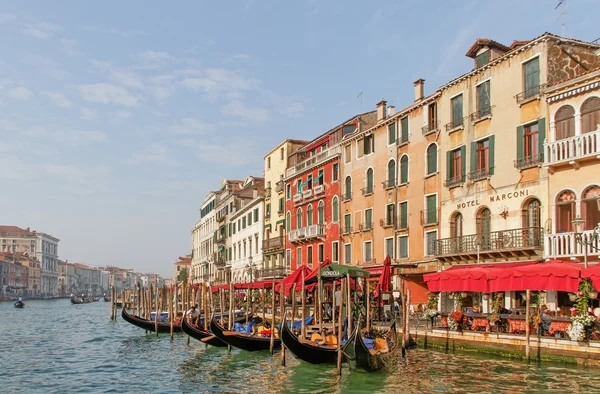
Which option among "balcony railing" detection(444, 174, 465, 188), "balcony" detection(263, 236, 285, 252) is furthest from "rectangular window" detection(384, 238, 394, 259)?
"balcony" detection(263, 236, 285, 252)

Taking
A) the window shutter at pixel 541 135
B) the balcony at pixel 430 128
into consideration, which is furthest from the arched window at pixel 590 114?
the balcony at pixel 430 128

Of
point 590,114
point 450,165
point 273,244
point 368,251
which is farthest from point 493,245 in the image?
point 273,244

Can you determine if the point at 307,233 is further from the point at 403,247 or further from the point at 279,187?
the point at 403,247

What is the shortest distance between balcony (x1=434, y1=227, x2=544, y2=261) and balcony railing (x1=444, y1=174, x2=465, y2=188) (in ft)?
6.37

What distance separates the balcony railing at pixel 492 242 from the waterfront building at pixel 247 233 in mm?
19572

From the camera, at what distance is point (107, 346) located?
88.0 ft

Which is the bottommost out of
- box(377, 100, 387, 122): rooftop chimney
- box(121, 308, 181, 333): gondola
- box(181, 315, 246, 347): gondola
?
→ box(121, 308, 181, 333): gondola

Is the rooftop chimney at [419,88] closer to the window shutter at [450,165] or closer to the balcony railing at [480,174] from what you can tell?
the window shutter at [450,165]

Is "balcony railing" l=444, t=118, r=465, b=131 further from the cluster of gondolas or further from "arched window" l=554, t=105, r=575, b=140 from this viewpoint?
the cluster of gondolas

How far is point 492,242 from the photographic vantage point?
21766mm

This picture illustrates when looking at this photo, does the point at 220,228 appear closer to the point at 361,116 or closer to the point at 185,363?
the point at 361,116

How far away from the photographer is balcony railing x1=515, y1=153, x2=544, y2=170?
20.3 meters

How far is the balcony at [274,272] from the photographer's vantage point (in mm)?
39562

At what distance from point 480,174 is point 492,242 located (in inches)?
97.8
